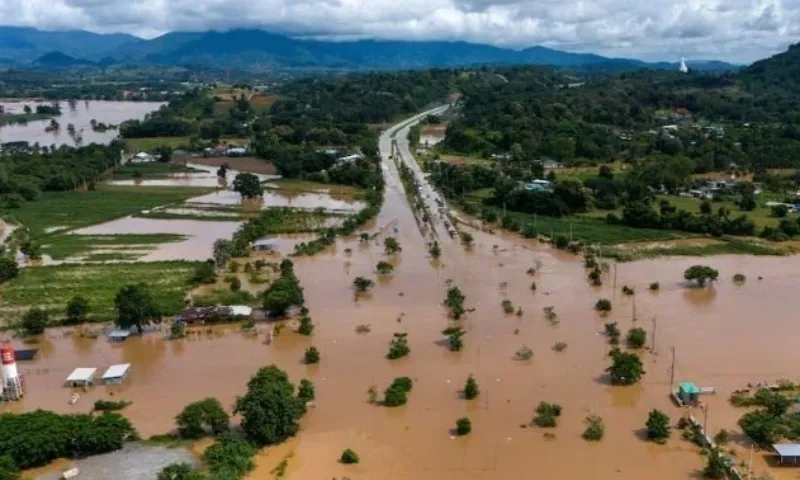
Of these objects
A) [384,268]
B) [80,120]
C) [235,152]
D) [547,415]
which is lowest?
[547,415]

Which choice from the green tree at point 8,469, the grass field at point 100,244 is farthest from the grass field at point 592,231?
the green tree at point 8,469

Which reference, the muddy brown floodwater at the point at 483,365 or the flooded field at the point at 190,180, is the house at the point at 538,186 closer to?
the muddy brown floodwater at the point at 483,365

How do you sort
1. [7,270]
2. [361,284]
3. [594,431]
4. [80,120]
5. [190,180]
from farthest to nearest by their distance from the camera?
[80,120], [190,180], [7,270], [361,284], [594,431]

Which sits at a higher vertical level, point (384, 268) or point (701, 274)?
point (701, 274)

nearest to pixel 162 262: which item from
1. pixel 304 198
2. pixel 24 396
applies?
pixel 24 396

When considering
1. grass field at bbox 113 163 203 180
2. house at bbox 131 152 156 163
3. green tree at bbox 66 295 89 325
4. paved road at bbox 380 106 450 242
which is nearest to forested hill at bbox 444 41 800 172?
paved road at bbox 380 106 450 242

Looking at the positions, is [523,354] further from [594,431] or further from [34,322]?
[34,322]

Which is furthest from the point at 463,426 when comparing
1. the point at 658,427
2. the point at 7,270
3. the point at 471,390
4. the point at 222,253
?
the point at 7,270
